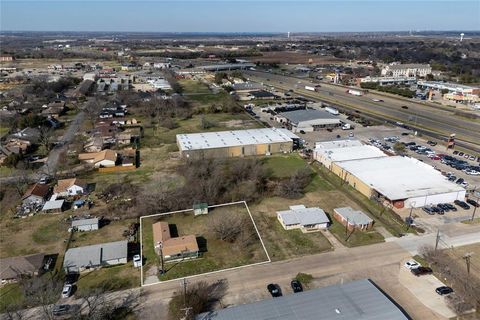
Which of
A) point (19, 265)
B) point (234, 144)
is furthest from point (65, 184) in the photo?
point (234, 144)

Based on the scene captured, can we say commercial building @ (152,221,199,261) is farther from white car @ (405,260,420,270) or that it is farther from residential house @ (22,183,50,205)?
white car @ (405,260,420,270)

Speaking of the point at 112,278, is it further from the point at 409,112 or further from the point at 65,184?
the point at 409,112

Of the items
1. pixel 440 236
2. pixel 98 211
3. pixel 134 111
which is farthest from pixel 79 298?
pixel 134 111

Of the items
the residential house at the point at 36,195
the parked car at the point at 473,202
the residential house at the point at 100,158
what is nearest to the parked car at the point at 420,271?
the parked car at the point at 473,202

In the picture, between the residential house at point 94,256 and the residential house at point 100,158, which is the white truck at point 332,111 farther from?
the residential house at point 94,256

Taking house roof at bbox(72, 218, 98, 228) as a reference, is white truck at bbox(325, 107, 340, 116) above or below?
above

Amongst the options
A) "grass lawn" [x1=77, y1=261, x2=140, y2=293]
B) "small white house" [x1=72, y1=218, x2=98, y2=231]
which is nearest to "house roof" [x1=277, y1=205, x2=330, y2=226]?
"grass lawn" [x1=77, y1=261, x2=140, y2=293]
